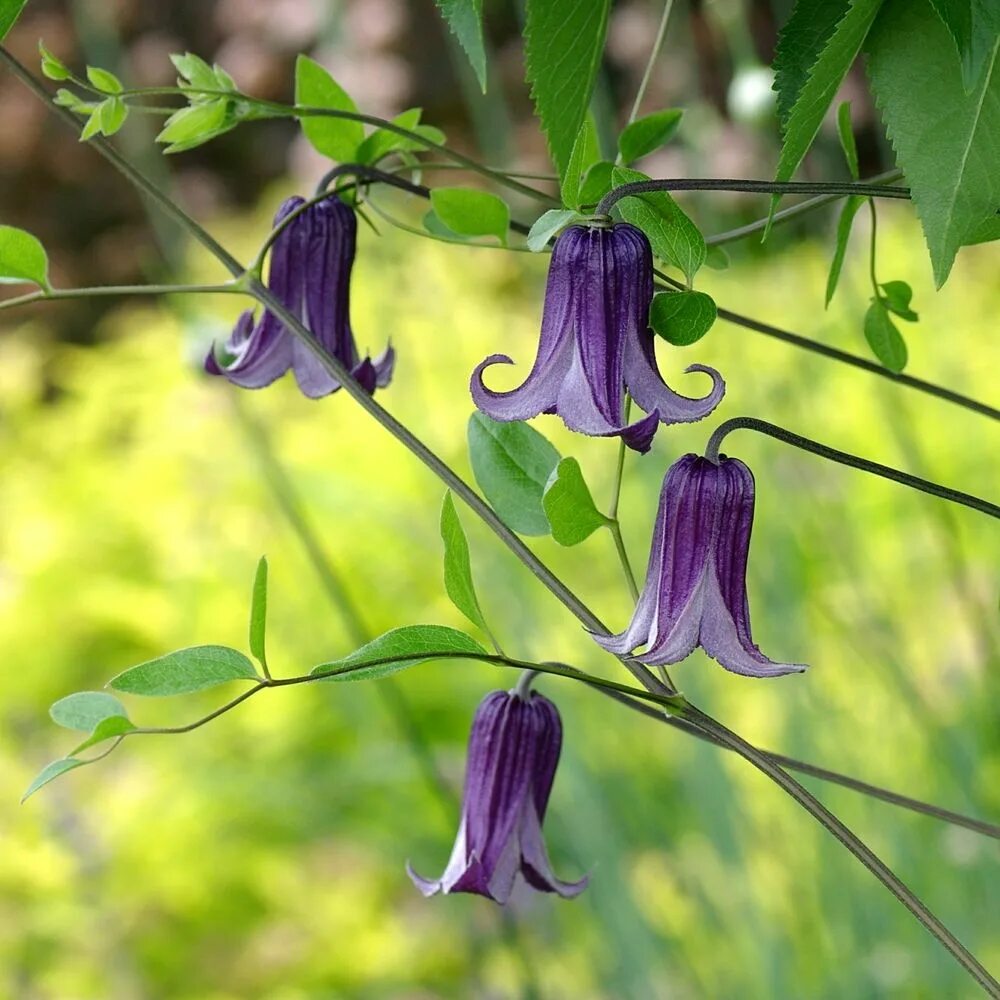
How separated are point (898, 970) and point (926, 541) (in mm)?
675

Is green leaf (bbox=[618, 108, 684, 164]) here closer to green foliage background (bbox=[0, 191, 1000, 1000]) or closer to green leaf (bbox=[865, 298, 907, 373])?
green leaf (bbox=[865, 298, 907, 373])

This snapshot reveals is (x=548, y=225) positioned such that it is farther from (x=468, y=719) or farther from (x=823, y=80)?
(x=468, y=719)

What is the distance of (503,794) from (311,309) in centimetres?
15

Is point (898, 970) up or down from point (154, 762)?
up

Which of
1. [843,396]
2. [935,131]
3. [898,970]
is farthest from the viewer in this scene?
[843,396]

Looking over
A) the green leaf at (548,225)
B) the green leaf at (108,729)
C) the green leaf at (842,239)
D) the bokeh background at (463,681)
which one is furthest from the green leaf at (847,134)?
the bokeh background at (463,681)

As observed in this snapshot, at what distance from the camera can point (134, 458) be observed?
237cm

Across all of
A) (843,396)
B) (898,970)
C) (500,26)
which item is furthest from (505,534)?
(500,26)

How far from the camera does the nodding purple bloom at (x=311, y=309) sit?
41 cm

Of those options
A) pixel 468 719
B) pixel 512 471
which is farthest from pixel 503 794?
pixel 468 719

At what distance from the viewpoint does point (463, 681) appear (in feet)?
5.11

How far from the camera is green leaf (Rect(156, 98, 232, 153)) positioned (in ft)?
1.15

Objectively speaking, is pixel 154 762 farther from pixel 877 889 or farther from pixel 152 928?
pixel 877 889

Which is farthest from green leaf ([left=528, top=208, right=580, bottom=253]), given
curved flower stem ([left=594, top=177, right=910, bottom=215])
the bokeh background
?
the bokeh background
